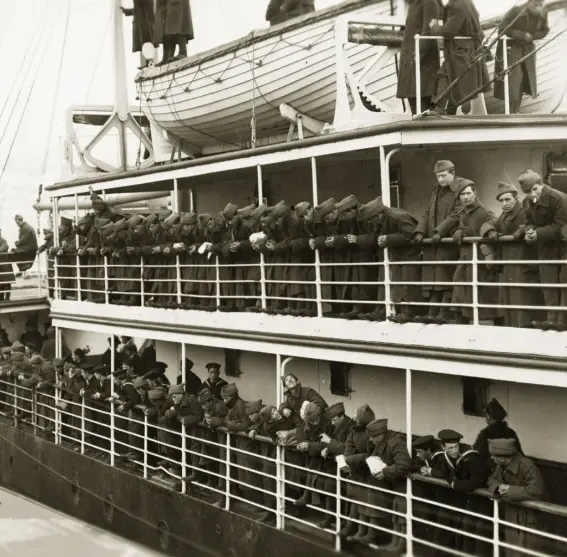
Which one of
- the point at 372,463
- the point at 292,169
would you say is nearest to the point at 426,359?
the point at 372,463

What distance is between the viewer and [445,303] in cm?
821

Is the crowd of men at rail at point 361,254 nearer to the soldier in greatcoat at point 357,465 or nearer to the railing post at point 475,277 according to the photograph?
the railing post at point 475,277

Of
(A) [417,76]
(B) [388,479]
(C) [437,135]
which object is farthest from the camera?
(A) [417,76]

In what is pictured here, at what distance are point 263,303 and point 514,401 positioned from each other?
3178mm

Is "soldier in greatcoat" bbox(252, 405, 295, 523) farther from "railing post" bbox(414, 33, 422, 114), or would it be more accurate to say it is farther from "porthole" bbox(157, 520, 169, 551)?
"railing post" bbox(414, 33, 422, 114)

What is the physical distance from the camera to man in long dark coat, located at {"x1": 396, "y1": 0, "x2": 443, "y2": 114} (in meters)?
9.88

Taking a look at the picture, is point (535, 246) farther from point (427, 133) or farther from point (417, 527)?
point (417, 527)

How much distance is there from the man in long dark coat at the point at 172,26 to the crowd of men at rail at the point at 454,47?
6947 millimetres

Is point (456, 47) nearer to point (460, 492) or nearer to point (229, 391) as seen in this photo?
point (229, 391)

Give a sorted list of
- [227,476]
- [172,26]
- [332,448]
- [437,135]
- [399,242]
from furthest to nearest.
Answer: [172,26]
[227,476]
[437,135]
[332,448]
[399,242]

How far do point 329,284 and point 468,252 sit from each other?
192cm

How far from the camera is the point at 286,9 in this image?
1516 cm

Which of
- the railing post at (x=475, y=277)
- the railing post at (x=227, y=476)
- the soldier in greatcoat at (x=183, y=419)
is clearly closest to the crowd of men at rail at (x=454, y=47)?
the railing post at (x=475, y=277)

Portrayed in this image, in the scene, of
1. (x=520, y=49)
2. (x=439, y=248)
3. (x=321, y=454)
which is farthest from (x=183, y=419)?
(x=520, y=49)
